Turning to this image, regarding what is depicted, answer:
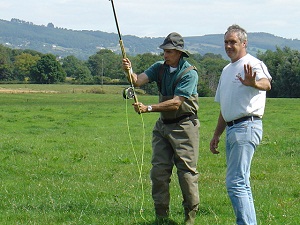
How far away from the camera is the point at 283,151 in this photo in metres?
16.7

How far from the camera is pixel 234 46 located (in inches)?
276

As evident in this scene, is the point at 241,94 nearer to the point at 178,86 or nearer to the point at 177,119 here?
the point at 178,86

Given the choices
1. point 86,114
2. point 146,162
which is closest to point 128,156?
point 146,162

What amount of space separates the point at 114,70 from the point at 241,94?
4602 inches

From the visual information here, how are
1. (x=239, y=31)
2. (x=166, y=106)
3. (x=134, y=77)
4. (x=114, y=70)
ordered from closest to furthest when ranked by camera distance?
(x=239, y=31)
(x=166, y=106)
(x=134, y=77)
(x=114, y=70)

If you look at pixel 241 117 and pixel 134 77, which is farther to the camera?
pixel 134 77

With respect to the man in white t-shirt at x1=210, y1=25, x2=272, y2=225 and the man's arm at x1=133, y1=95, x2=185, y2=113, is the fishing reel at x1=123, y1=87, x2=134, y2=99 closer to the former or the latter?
the man's arm at x1=133, y1=95, x2=185, y2=113

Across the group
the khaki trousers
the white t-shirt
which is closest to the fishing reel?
the khaki trousers

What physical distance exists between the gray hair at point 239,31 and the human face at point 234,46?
3 centimetres

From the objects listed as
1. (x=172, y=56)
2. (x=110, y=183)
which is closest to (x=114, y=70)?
(x=110, y=183)

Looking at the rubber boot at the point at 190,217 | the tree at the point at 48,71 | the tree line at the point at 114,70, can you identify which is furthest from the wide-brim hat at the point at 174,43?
the tree at the point at 48,71

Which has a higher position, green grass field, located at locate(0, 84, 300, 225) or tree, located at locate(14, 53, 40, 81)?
green grass field, located at locate(0, 84, 300, 225)

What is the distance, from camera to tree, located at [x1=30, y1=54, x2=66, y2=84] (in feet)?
385

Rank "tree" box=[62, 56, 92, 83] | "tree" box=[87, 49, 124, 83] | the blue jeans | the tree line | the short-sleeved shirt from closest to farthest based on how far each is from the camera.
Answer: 1. the blue jeans
2. the short-sleeved shirt
3. the tree line
4. "tree" box=[62, 56, 92, 83]
5. "tree" box=[87, 49, 124, 83]
